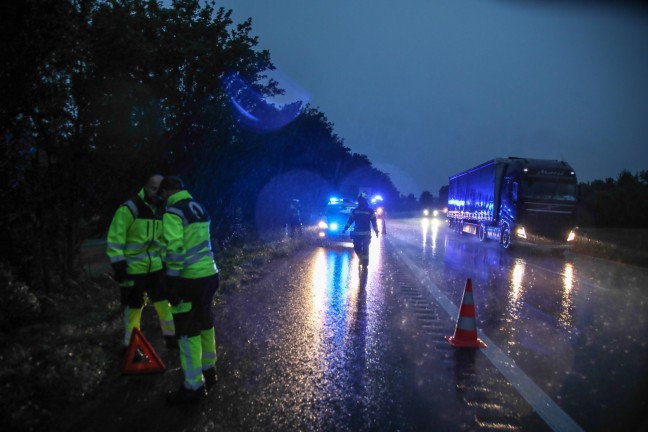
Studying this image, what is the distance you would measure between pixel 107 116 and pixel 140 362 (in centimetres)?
587

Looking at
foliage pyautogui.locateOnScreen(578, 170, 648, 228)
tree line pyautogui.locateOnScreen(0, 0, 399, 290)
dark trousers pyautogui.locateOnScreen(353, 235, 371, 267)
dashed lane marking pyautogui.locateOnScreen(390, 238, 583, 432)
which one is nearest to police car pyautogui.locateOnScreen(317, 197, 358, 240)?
tree line pyautogui.locateOnScreen(0, 0, 399, 290)

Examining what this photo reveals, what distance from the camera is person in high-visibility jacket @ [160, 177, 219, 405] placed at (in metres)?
4.30

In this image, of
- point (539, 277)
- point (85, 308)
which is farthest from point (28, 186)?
point (539, 277)

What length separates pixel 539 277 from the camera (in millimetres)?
12984

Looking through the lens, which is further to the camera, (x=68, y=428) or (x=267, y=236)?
(x=267, y=236)

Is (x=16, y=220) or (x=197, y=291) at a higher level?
(x=16, y=220)

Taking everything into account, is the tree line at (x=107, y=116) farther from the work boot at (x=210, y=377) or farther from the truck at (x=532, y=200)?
the truck at (x=532, y=200)

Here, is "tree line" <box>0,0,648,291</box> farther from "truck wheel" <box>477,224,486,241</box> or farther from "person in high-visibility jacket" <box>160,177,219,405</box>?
"truck wheel" <box>477,224,486,241</box>

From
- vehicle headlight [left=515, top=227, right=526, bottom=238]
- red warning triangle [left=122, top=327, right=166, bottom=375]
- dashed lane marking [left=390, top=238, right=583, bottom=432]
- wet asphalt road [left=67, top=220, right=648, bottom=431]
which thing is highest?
vehicle headlight [left=515, top=227, right=526, bottom=238]

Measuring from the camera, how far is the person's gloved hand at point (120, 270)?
5051mm

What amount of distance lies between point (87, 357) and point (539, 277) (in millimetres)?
11424

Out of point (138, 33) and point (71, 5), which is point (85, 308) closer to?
point (71, 5)

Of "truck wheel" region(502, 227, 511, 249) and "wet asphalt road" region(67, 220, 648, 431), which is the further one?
"truck wheel" region(502, 227, 511, 249)

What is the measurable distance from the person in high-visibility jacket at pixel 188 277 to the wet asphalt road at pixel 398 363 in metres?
0.23
